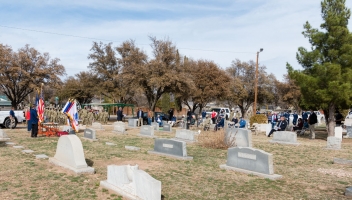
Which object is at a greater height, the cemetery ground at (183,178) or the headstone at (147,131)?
the headstone at (147,131)

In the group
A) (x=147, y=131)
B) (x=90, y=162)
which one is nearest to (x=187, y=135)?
(x=147, y=131)

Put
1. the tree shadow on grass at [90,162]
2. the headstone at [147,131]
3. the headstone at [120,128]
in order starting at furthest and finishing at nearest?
1. the headstone at [120,128]
2. the headstone at [147,131]
3. the tree shadow on grass at [90,162]

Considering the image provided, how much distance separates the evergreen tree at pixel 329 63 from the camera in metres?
18.0

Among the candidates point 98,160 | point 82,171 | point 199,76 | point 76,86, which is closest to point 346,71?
point 98,160

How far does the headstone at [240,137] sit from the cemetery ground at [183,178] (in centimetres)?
162

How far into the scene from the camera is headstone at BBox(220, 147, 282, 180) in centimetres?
830

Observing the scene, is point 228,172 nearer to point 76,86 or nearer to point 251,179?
point 251,179

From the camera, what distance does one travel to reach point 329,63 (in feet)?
60.2

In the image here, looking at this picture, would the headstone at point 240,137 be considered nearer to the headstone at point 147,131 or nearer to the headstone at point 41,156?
the headstone at point 147,131

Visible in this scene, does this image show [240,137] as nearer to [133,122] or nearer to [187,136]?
[187,136]

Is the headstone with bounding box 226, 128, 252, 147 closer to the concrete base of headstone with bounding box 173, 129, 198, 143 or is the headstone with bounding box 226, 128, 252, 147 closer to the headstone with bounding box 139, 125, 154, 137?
the concrete base of headstone with bounding box 173, 129, 198, 143

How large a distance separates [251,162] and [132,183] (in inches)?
148

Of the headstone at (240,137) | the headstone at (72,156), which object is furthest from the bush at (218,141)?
the headstone at (72,156)

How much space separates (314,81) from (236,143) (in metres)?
7.95
